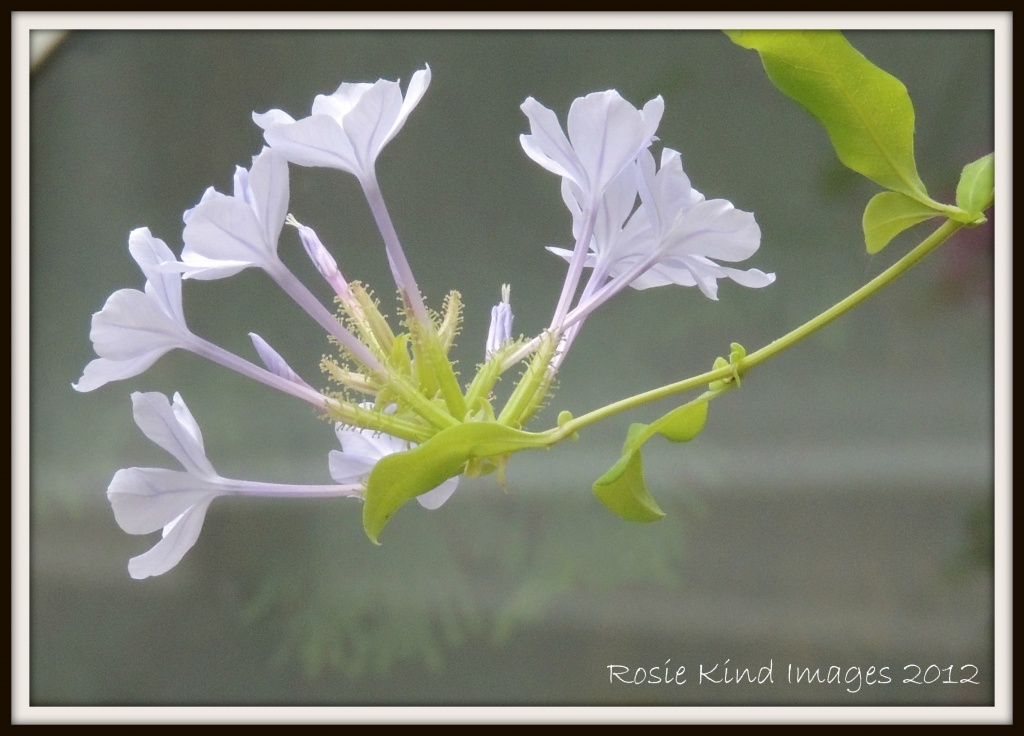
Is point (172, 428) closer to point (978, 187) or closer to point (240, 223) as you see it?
point (240, 223)

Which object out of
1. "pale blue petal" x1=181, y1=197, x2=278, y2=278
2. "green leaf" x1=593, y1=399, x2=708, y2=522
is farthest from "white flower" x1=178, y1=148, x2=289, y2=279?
"green leaf" x1=593, y1=399, x2=708, y2=522

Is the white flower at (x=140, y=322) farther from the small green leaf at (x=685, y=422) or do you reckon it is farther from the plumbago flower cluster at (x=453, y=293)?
the small green leaf at (x=685, y=422)

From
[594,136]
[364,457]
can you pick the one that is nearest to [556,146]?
[594,136]

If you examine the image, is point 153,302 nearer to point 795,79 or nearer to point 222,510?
point 795,79

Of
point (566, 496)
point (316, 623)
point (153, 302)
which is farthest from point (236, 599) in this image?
point (153, 302)

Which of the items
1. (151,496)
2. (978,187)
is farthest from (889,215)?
(151,496)

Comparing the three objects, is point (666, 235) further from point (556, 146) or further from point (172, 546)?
point (172, 546)

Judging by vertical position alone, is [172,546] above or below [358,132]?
below
